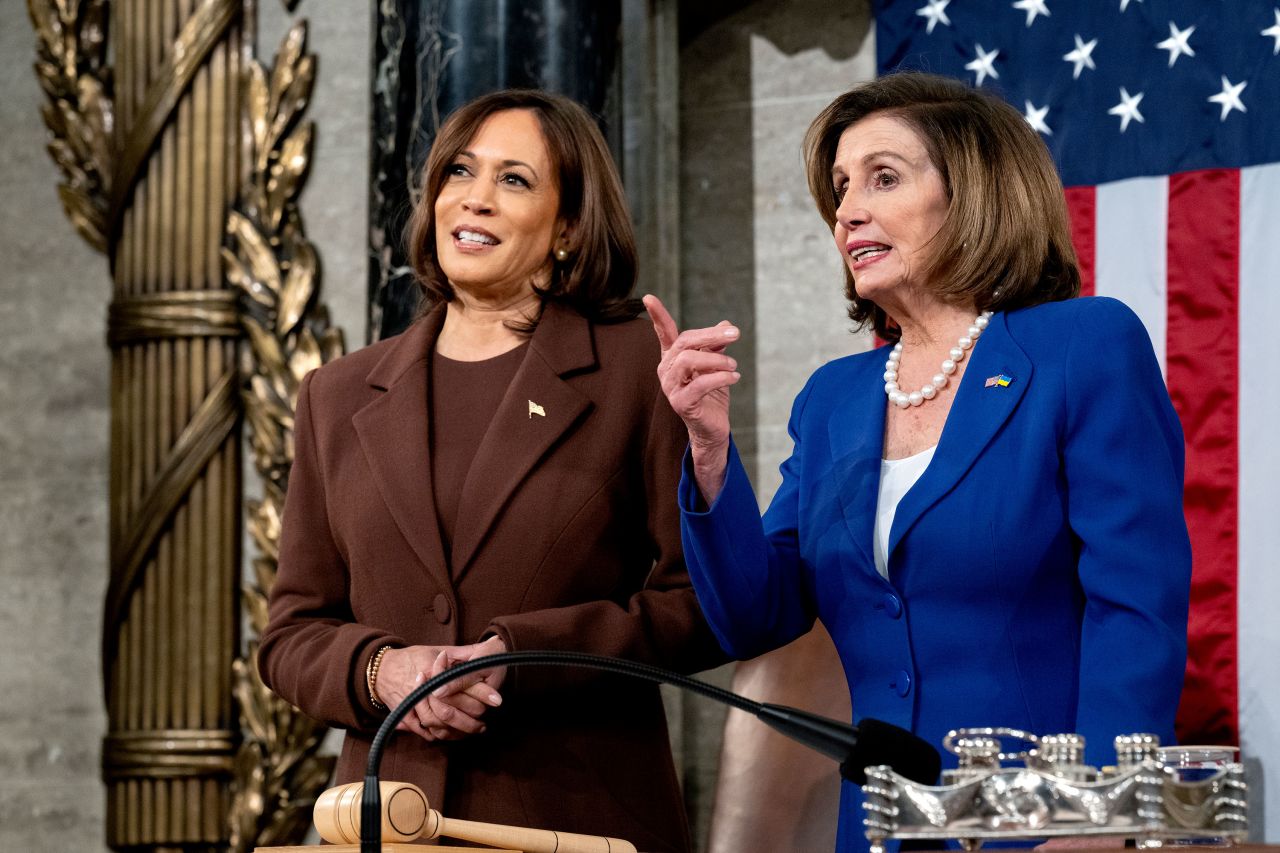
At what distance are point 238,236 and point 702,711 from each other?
1768mm

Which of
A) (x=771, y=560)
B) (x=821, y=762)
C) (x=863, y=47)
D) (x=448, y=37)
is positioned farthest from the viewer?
(x=863, y=47)

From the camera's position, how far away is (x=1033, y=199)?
2.70 m

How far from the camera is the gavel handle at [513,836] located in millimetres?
1990

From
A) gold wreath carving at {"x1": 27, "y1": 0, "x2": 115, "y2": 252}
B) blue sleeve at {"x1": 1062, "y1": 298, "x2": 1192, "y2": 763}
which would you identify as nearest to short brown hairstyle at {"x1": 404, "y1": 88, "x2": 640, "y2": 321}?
blue sleeve at {"x1": 1062, "y1": 298, "x2": 1192, "y2": 763}

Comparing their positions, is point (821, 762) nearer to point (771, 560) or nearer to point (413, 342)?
point (771, 560)

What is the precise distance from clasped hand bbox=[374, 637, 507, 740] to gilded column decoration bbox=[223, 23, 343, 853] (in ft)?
6.29

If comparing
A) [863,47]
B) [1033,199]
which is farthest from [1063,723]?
[863,47]

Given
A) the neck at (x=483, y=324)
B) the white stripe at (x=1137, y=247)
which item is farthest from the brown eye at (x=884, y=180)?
the white stripe at (x=1137, y=247)

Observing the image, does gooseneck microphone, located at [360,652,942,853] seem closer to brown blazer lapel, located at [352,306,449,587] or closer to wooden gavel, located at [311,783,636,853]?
wooden gavel, located at [311,783,636,853]

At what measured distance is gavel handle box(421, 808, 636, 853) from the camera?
199cm

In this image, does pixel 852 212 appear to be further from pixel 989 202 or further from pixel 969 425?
pixel 969 425

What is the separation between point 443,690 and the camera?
273cm

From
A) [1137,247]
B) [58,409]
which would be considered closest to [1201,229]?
[1137,247]

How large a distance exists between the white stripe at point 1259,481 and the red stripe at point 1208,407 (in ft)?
0.07
